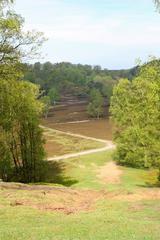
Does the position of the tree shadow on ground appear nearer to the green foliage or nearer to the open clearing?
the green foliage

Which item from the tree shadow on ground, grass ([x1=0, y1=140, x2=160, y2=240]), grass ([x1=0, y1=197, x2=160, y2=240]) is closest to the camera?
grass ([x1=0, y1=197, x2=160, y2=240])

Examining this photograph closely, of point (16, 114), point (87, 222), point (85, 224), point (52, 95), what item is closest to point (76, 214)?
point (87, 222)

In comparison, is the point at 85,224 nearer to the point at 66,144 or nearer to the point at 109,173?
the point at 109,173

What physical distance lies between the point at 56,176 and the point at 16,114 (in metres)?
13.1

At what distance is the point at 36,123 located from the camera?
155 ft

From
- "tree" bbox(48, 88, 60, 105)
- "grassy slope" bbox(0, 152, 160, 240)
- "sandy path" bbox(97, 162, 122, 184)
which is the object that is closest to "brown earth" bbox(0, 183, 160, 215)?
"grassy slope" bbox(0, 152, 160, 240)

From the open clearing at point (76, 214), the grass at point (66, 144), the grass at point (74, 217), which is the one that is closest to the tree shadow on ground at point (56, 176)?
the open clearing at point (76, 214)

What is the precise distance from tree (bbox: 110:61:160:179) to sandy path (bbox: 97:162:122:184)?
2756 mm

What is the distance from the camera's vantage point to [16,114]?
131 ft

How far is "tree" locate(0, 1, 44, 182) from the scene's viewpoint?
28.2 metres

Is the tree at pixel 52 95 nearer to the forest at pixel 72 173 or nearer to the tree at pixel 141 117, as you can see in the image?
the forest at pixel 72 173

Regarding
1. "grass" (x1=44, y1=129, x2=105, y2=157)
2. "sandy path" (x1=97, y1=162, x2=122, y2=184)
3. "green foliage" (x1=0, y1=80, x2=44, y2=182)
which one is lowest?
"grass" (x1=44, y1=129, x2=105, y2=157)

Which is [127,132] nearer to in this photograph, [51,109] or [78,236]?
[78,236]

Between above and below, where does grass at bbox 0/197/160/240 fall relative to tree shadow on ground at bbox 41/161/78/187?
above
